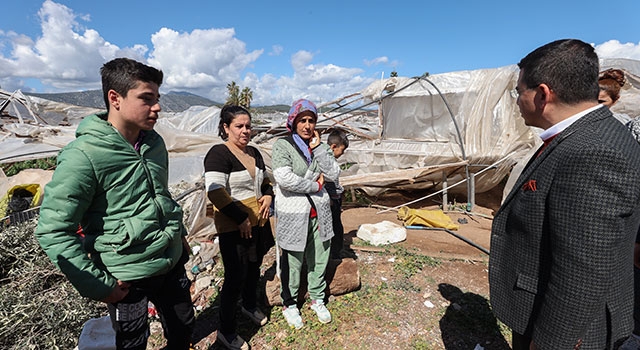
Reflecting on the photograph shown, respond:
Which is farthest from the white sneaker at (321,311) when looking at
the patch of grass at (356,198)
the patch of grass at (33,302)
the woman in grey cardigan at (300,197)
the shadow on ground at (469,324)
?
the patch of grass at (356,198)

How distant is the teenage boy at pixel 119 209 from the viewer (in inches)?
51.1

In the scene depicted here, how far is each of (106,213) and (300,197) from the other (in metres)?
1.35

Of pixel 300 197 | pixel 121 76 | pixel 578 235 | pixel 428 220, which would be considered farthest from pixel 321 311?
pixel 428 220

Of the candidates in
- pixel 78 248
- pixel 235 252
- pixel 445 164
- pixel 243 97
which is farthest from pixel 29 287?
pixel 243 97

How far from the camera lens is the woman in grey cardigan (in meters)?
2.44

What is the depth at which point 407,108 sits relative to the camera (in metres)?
9.25

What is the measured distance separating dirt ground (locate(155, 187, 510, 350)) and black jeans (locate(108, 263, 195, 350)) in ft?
2.62

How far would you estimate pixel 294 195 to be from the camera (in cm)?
249

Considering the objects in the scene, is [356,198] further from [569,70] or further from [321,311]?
[569,70]

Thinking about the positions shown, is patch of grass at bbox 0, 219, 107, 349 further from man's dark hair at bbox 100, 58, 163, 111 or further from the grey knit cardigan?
man's dark hair at bbox 100, 58, 163, 111

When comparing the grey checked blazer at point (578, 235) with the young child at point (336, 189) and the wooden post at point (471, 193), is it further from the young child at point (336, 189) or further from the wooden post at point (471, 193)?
the wooden post at point (471, 193)

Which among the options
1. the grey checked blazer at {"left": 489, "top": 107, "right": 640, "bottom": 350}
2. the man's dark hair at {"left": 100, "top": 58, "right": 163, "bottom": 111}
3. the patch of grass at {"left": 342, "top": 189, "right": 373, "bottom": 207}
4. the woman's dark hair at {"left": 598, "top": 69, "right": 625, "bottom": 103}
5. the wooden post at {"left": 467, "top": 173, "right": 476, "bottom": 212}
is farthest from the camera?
the patch of grass at {"left": 342, "top": 189, "right": 373, "bottom": 207}

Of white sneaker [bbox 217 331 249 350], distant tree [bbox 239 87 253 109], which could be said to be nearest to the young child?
white sneaker [bbox 217 331 249 350]

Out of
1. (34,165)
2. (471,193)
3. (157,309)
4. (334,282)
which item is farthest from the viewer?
(34,165)
